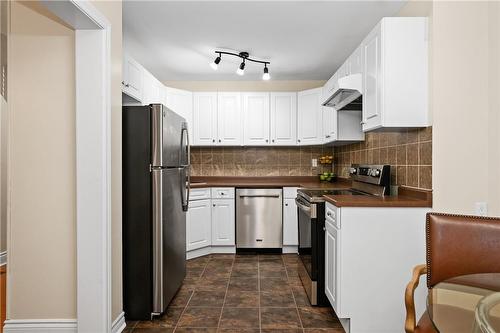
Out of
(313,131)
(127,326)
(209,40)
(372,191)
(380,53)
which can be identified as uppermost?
(209,40)

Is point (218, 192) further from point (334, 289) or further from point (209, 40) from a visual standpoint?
point (334, 289)

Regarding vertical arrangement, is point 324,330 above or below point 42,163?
below

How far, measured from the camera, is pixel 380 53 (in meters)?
2.18

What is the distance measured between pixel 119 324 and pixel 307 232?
1.56 metres

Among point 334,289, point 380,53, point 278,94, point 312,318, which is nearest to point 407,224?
point 334,289

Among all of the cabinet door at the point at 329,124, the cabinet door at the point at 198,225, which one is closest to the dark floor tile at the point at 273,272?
the cabinet door at the point at 198,225

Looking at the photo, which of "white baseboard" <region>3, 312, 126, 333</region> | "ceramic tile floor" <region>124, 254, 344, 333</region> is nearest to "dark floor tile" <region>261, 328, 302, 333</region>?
"ceramic tile floor" <region>124, 254, 344, 333</region>

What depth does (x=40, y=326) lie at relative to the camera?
208 centimetres

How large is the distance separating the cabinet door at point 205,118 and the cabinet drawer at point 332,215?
7.98ft

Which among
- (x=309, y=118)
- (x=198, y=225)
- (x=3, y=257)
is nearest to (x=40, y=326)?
(x=3, y=257)

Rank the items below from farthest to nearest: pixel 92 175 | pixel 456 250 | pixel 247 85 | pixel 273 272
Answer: pixel 247 85 → pixel 273 272 → pixel 92 175 → pixel 456 250

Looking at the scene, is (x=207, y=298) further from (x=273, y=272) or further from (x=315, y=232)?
(x=315, y=232)

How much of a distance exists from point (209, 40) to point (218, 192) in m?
1.87

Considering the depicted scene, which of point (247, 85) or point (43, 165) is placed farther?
point (247, 85)
